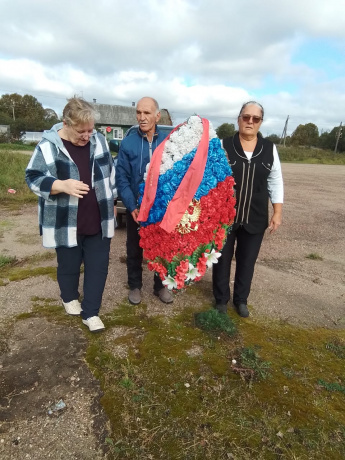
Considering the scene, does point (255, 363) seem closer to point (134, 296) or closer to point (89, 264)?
point (134, 296)

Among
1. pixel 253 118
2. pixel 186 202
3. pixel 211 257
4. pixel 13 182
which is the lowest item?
pixel 13 182

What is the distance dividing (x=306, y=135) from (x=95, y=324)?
70350 mm

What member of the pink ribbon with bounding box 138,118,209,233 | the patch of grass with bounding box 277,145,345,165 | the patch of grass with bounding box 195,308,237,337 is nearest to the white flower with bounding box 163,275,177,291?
the pink ribbon with bounding box 138,118,209,233

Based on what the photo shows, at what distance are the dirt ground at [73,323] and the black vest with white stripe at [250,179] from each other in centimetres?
117

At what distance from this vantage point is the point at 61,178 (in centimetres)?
297

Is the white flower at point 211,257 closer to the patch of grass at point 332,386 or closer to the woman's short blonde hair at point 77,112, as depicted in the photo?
the patch of grass at point 332,386

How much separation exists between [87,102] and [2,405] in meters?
2.38

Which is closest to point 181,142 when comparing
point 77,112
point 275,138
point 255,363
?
point 77,112

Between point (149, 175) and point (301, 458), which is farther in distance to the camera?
point (149, 175)

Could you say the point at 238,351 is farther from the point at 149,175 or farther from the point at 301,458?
the point at 149,175

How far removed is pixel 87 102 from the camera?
2.84 meters

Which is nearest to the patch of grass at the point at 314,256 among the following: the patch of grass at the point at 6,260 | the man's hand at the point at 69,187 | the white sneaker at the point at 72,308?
the white sneaker at the point at 72,308

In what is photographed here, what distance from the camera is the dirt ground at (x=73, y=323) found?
228 centimetres

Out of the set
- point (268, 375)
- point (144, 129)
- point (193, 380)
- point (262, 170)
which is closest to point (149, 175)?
point (144, 129)
